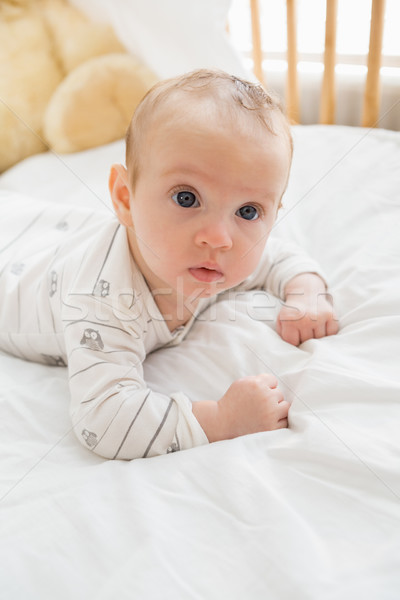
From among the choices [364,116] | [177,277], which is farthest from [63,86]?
[177,277]

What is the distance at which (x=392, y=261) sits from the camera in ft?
3.01

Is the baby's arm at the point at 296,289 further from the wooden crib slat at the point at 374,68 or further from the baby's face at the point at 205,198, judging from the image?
the wooden crib slat at the point at 374,68

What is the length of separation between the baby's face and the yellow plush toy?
846mm

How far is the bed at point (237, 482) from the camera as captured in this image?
1.65 feet

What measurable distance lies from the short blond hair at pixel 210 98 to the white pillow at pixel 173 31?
2.50 feet

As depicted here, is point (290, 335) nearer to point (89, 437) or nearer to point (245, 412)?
point (245, 412)

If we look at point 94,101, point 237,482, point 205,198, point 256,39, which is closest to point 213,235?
point 205,198

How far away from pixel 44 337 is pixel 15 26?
105cm

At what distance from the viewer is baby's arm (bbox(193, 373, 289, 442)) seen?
2.26ft

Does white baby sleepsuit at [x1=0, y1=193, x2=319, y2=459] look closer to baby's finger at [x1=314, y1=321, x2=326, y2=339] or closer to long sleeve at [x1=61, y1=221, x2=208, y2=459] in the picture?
long sleeve at [x1=61, y1=221, x2=208, y2=459]

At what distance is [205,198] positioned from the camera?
70 cm

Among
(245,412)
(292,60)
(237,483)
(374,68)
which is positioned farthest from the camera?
(292,60)

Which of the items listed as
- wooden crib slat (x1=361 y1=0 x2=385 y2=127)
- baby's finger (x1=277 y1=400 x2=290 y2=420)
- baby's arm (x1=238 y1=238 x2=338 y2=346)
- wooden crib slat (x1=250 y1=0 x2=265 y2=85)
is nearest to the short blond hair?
baby's arm (x1=238 y1=238 x2=338 y2=346)

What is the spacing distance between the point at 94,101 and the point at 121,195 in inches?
30.9
